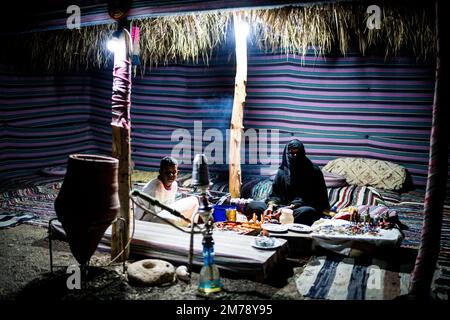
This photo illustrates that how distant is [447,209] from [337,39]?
381 cm

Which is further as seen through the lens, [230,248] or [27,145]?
[27,145]

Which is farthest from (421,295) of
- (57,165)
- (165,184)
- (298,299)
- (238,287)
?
(57,165)

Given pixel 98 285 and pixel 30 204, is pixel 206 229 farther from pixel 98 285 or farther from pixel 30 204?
pixel 30 204

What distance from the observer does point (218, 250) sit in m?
4.46

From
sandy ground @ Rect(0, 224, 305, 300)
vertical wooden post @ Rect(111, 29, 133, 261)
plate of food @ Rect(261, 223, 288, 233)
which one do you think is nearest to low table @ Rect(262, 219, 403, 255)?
plate of food @ Rect(261, 223, 288, 233)

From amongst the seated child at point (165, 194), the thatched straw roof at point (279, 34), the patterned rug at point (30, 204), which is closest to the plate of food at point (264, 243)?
the seated child at point (165, 194)

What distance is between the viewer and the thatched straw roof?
6.32 meters

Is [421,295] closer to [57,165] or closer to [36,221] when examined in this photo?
[36,221]

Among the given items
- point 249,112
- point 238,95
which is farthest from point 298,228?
point 249,112

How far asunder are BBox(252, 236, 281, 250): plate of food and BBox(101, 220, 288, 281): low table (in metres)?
0.04

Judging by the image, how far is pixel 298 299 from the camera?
388 centimetres

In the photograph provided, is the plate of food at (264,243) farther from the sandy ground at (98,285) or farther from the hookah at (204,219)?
the hookah at (204,219)

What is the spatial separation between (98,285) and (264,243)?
5.97 feet

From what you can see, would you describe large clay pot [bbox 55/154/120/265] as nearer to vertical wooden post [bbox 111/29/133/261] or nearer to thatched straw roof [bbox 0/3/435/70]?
vertical wooden post [bbox 111/29/133/261]
